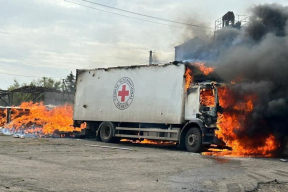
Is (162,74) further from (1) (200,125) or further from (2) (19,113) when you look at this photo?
(2) (19,113)

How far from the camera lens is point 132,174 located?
8.63m

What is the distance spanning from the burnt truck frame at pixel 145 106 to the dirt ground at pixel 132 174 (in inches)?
133

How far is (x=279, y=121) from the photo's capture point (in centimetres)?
1386

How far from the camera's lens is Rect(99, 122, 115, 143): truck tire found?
18.3 m

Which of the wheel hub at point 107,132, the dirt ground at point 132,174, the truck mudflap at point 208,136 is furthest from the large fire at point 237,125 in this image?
the wheel hub at point 107,132

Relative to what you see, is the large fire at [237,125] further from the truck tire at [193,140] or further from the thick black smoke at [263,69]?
the truck tire at [193,140]

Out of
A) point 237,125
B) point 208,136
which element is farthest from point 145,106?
point 237,125

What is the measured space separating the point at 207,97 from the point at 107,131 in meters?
6.33

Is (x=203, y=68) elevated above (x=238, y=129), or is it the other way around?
(x=203, y=68)

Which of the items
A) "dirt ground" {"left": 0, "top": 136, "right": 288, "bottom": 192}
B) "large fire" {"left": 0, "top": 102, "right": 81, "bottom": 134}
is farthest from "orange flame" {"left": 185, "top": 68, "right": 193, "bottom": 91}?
"large fire" {"left": 0, "top": 102, "right": 81, "bottom": 134}

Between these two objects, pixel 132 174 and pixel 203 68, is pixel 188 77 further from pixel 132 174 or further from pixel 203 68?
pixel 132 174

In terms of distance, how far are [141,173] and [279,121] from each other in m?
7.29

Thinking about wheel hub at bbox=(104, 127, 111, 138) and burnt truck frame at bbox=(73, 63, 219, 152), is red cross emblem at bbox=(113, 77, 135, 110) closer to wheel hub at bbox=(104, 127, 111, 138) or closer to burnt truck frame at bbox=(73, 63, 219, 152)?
burnt truck frame at bbox=(73, 63, 219, 152)

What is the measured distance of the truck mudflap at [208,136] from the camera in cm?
1391
